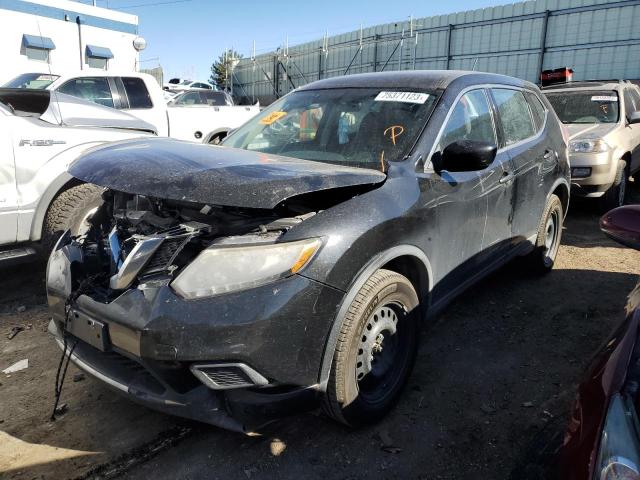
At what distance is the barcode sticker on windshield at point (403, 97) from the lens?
124 inches

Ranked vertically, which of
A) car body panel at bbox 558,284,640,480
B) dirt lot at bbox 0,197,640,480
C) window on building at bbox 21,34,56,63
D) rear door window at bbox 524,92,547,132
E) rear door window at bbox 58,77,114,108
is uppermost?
window on building at bbox 21,34,56,63

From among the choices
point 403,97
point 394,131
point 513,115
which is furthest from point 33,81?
point 513,115

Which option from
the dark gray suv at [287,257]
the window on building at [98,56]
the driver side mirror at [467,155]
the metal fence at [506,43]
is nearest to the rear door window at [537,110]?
the dark gray suv at [287,257]

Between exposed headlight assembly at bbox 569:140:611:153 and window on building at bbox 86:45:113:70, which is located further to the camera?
window on building at bbox 86:45:113:70

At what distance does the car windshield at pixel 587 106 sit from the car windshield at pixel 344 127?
18.6ft

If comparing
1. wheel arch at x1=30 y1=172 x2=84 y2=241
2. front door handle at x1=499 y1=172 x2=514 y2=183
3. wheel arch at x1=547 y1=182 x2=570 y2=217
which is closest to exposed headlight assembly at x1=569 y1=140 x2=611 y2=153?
wheel arch at x1=547 y1=182 x2=570 y2=217

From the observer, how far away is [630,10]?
49.4ft

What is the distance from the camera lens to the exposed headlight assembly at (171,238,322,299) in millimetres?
2047

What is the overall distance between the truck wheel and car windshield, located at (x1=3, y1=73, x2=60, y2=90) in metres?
4.59

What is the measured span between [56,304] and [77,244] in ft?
1.26

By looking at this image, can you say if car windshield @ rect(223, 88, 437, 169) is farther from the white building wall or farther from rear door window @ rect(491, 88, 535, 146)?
the white building wall

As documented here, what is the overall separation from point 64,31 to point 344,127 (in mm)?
21906

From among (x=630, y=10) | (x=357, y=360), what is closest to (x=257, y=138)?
(x=357, y=360)

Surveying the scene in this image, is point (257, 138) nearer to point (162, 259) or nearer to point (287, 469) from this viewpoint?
point (162, 259)
